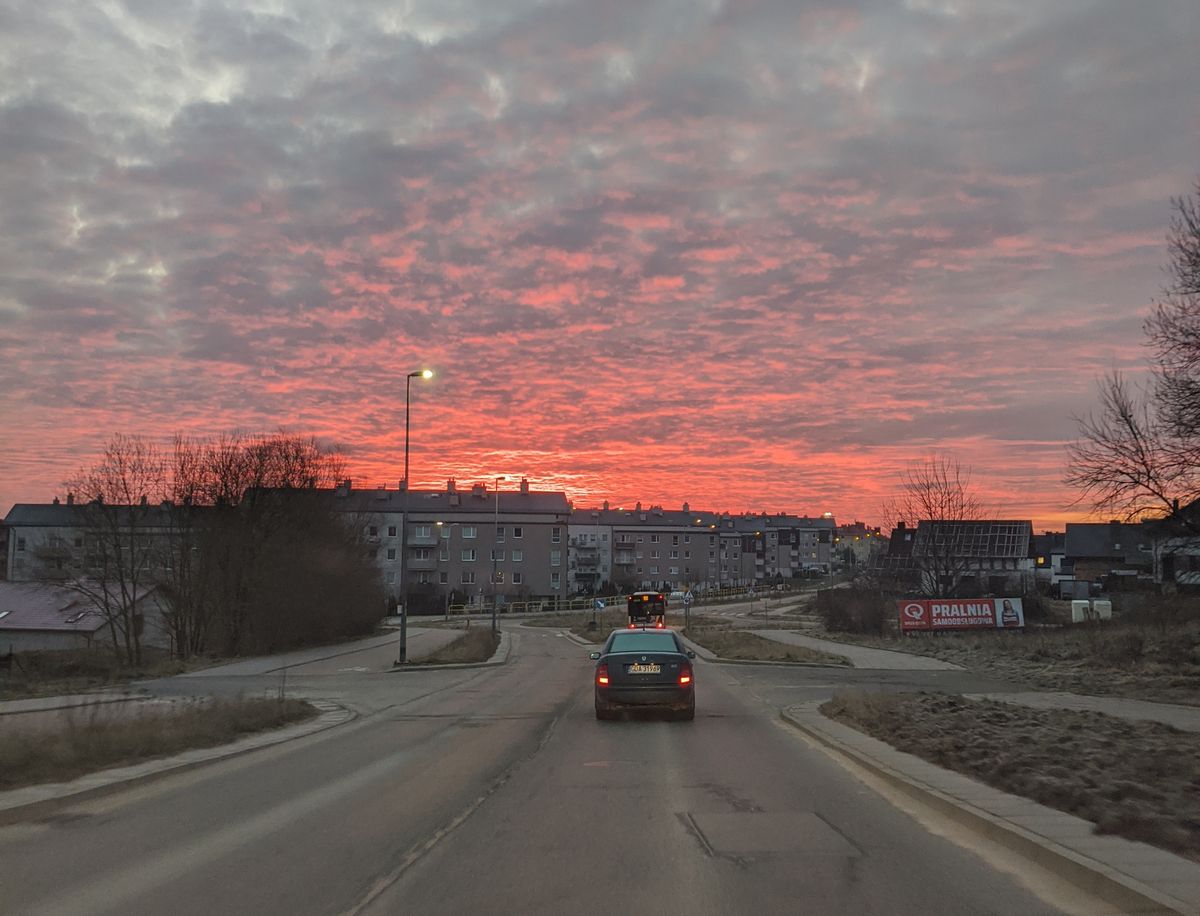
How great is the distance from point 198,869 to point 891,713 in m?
11.8

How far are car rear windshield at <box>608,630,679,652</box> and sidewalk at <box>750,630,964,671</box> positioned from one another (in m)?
15.3

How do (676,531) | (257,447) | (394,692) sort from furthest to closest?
1. (676,531)
2. (257,447)
3. (394,692)

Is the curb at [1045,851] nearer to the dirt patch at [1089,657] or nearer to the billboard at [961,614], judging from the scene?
the dirt patch at [1089,657]

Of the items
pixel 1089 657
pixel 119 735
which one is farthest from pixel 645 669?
pixel 1089 657

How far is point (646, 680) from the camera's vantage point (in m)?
17.1

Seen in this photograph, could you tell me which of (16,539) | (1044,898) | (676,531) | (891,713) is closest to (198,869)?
(1044,898)

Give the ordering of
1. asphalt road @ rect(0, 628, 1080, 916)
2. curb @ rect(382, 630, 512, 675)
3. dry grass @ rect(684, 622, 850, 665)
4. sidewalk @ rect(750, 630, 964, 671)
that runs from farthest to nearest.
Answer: dry grass @ rect(684, 622, 850, 665) < curb @ rect(382, 630, 512, 675) < sidewalk @ rect(750, 630, 964, 671) < asphalt road @ rect(0, 628, 1080, 916)

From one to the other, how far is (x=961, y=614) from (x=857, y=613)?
7.38m

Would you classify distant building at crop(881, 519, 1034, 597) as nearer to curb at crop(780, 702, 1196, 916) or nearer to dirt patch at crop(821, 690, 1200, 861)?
dirt patch at crop(821, 690, 1200, 861)

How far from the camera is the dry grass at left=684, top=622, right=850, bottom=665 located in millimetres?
33875

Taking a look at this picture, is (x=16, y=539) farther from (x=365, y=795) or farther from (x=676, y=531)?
(x=365, y=795)

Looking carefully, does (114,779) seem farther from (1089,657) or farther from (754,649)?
(754,649)

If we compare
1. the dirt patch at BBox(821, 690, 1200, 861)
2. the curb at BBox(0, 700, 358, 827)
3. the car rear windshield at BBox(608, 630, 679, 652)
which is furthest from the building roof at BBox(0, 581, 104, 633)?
the dirt patch at BBox(821, 690, 1200, 861)

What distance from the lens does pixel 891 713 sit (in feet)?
52.1
